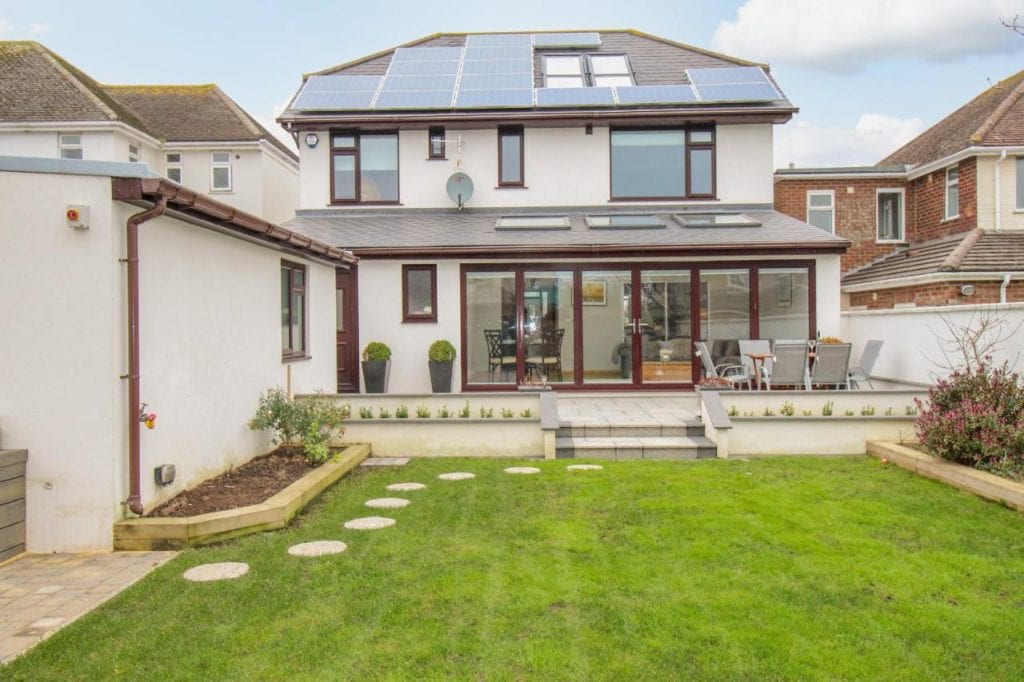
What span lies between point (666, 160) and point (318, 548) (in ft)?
40.5

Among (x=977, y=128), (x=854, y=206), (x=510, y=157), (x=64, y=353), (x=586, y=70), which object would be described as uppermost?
(x=586, y=70)

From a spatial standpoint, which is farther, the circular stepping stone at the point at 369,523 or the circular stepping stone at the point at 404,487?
the circular stepping stone at the point at 404,487

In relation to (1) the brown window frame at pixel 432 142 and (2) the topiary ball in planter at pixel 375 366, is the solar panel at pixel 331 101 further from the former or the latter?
(2) the topiary ball in planter at pixel 375 366

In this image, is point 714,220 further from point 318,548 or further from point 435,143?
point 318,548

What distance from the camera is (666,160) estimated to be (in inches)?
607

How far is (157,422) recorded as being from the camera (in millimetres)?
6035

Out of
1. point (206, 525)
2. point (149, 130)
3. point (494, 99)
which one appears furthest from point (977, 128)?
point (149, 130)

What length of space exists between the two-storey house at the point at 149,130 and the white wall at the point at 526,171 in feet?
26.0

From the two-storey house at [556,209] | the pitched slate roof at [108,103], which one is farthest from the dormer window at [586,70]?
the pitched slate roof at [108,103]

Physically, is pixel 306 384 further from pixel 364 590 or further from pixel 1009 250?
pixel 1009 250

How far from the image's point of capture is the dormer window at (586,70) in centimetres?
1666

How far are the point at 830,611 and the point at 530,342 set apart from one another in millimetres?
9411

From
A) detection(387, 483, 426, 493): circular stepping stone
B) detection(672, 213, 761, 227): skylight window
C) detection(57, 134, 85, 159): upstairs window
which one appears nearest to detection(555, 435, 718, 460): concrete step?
detection(387, 483, 426, 493): circular stepping stone

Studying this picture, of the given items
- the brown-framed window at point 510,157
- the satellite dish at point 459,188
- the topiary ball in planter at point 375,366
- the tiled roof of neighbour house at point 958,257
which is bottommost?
the topiary ball in planter at point 375,366
